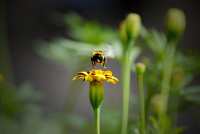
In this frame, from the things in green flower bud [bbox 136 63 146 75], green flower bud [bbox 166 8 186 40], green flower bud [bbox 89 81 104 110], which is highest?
green flower bud [bbox 166 8 186 40]

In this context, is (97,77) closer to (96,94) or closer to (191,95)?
(96,94)

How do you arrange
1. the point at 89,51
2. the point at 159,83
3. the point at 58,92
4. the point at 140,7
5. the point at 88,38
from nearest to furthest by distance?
the point at 159,83 → the point at 89,51 → the point at 88,38 → the point at 58,92 → the point at 140,7

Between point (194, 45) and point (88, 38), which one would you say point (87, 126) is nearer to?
point (88, 38)

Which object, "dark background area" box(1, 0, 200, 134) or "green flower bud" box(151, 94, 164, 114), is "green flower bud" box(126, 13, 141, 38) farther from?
"dark background area" box(1, 0, 200, 134)

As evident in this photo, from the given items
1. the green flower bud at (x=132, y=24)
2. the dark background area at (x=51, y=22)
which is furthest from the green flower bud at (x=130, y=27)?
the dark background area at (x=51, y=22)

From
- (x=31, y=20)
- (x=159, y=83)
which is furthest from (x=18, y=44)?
(x=159, y=83)

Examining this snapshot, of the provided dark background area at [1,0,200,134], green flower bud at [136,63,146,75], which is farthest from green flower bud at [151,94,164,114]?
dark background area at [1,0,200,134]

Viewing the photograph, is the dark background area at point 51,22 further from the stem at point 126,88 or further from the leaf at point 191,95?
the stem at point 126,88

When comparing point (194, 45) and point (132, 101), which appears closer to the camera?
point (132, 101)
